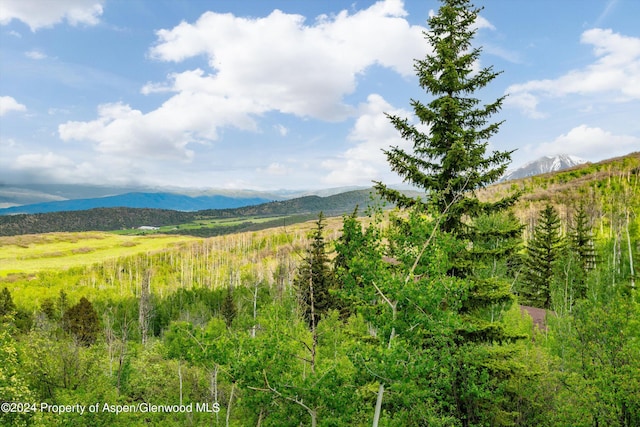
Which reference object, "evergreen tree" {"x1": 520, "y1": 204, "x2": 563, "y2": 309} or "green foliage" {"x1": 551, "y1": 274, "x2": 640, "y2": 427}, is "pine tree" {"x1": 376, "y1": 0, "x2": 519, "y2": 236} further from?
"evergreen tree" {"x1": 520, "y1": 204, "x2": 563, "y2": 309}

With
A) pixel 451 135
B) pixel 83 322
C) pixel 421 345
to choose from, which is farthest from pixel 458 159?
pixel 83 322

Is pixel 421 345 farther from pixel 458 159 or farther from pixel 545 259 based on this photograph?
pixel 545 259

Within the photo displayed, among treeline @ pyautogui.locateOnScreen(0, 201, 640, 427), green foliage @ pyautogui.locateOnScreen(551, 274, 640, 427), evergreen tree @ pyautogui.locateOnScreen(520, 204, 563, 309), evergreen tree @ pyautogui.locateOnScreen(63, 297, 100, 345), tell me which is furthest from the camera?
evergreen tree @ pyautogui.locateOnScreen(63, 297, 100, 345)

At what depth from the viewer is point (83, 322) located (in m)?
64.5

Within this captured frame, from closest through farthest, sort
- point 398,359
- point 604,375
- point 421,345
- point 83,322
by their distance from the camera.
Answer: point 398,359 < point 421,345 < point 604,375 < point 83,322

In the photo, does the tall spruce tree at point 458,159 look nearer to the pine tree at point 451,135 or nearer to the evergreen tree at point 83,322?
the pine tree at point 451,135

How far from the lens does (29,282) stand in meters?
139

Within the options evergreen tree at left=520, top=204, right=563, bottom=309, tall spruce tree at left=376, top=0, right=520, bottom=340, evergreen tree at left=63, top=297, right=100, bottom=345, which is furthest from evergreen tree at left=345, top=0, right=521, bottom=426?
evergreen tree at left=63, top=297, right=100, bottom=345

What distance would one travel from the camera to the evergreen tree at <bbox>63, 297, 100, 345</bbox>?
59750 millimetres

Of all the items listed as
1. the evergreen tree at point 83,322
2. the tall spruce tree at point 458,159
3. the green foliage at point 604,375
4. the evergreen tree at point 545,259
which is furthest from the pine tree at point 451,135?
the evergreen tree at point 83,322

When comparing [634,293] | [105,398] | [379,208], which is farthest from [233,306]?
[379,208]

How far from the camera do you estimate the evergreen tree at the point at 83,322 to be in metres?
59.8

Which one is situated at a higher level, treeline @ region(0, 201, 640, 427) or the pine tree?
the pine tree

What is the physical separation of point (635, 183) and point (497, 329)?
4763 inches
